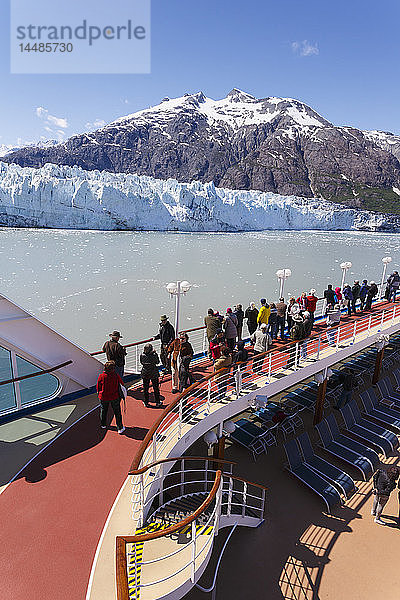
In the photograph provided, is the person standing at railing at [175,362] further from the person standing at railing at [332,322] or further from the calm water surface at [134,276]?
the calm water surface at [134,276]

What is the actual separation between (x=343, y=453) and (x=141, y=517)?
5.79m

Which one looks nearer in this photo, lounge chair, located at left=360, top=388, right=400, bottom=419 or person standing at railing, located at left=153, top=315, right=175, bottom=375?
person standing at railing, located at left=153, top=315, right=175, bottom=375

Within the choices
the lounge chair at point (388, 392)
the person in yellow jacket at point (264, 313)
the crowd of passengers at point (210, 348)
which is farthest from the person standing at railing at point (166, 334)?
the lounge chair at point (388, 392)

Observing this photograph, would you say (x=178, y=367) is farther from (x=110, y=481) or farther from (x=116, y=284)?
(x=116, y=284)

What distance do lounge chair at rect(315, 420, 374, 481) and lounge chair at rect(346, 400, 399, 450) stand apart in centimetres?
114

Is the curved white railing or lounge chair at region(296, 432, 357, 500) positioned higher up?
the curved white railing

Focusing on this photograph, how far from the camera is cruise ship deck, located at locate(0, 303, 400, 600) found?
3.54 metres

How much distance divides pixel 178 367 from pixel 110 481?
2572 millimetres

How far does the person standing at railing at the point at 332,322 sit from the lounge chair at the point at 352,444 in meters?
1.94

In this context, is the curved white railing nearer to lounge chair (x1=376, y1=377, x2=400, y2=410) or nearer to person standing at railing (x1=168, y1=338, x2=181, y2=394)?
person standing at railing (x1=168, y1=338, x2=181, y2=394)

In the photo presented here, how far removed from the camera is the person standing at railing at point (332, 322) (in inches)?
355

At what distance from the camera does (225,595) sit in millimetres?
4961

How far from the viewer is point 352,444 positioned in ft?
27.8

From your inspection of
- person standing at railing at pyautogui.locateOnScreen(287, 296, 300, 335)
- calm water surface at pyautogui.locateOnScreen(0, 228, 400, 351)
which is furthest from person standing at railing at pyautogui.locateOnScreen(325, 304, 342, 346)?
calm water surface at pyautogui.locateOnScreen(0, 228, 400, 351)
